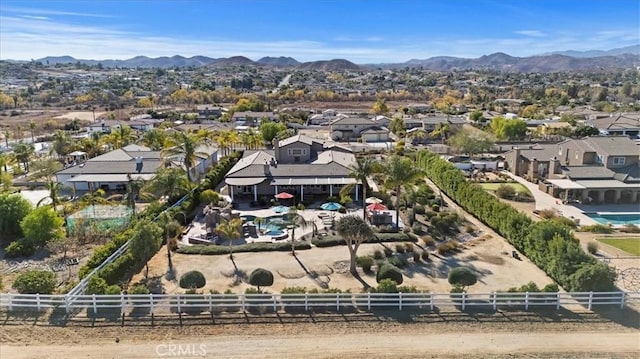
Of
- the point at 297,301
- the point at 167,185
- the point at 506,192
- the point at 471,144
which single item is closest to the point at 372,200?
the point at 506,192

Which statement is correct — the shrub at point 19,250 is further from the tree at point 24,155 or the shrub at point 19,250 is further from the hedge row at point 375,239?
the tree at point 24,155

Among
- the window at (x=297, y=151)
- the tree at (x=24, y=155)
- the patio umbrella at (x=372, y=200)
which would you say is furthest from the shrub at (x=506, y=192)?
the tree at (x=24, y=155)

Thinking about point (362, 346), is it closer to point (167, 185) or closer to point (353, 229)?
point (353, 229)

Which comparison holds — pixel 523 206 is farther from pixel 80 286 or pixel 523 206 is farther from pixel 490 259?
pixel 80 286

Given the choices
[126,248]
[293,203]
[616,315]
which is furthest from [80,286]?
[616,315]

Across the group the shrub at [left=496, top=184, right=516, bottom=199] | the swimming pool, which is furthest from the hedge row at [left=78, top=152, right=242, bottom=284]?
the swimming pool
